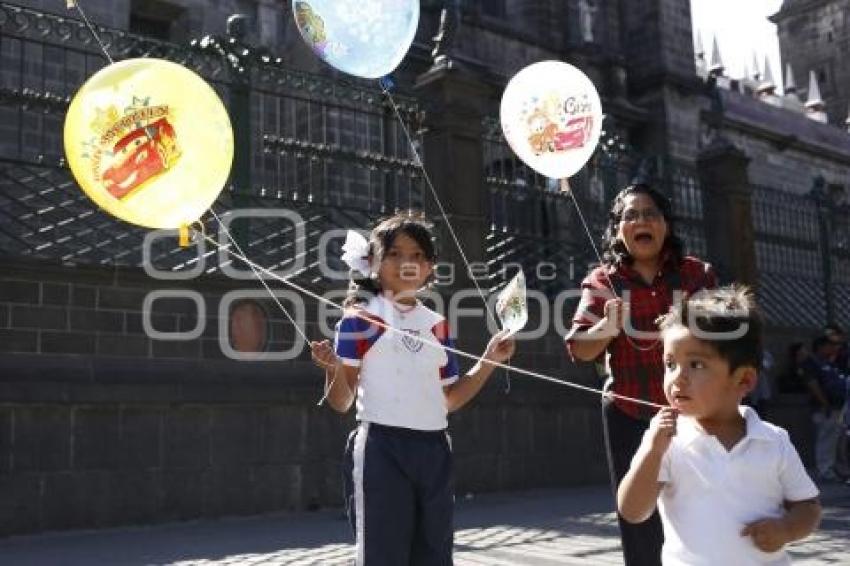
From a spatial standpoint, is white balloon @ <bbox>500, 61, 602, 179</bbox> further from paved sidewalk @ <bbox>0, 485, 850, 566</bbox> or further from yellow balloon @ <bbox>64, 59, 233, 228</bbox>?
paved sidewalk @ <bbox>0, 485, 850, 566</bbox>

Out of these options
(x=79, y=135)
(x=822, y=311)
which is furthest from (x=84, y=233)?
(x=822, y=311)

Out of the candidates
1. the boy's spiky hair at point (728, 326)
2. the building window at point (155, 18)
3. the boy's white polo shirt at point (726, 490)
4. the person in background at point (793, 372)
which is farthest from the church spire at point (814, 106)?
the boy's white polo shirt at point (726, 490)

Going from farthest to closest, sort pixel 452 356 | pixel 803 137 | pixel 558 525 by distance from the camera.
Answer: pixel 803 137
pixel 558 525
pixel 452 356

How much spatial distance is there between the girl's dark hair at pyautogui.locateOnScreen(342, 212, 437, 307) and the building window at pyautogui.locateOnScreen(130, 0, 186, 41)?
13005 millimetres

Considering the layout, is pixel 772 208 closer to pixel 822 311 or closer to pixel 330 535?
pixel 822 311

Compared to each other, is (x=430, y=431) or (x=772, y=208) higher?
(x=772, y=208)

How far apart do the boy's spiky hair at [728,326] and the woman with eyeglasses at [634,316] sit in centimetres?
86

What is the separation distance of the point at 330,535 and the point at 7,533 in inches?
89.1

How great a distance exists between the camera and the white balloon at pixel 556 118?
5.65 meters

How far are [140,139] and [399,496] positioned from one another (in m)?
2.01

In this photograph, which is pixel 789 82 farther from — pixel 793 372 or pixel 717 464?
pixel 717 464

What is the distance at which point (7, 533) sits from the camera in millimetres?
6598

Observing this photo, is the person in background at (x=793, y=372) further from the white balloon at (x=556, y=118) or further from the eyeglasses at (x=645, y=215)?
the eyeglasses at (x=645, y=215)

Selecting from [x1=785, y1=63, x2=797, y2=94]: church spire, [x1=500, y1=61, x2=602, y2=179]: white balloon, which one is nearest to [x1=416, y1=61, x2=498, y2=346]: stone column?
[x1=500, y1=61, x2=602, y2=179]: white balloon
